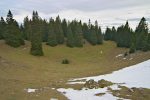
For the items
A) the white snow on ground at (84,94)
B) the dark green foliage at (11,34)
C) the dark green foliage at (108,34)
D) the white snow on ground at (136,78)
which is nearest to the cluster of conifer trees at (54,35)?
the dark green foliage at (11,34)

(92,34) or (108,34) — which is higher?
(92,34)

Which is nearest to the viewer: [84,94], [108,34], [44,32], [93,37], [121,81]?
[84,94]

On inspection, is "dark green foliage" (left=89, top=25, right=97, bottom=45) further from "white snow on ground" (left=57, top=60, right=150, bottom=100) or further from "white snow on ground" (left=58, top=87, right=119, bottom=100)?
"white snow on ground" (left=58, top=87, right=119, bottom=100)

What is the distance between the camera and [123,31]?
3780 inches

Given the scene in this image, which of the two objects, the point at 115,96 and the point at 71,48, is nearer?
the point at 115,96

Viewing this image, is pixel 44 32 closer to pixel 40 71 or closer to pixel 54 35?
pixel 54 35

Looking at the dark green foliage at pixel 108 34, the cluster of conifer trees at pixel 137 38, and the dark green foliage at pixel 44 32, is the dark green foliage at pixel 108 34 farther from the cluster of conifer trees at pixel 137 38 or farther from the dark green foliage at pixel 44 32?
the dark green foliage at pixel 44 32

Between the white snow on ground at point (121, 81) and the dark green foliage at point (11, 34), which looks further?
the dark green foliage at point (11, 34)

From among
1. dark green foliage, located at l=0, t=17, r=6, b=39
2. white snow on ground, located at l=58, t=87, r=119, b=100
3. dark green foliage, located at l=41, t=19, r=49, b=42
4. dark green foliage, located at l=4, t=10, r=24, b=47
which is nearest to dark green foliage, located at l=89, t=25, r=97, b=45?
dark green foliage, located at l=41, t=19, r=49, b=42

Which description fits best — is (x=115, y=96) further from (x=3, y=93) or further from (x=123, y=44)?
(x=123, y=44)

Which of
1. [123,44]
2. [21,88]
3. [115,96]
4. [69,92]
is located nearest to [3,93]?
[21,88]

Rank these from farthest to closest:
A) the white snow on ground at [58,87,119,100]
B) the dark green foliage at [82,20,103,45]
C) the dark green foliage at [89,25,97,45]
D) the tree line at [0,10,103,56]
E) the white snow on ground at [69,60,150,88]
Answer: the dark green foliage at [82,20,103,45] < the dark green foliage at [89,25,97,45] < the tree line at [0,10,103,56] < the white snow on ground at [69,60,150,88] < the white snow on ground at [58,87,119,100]

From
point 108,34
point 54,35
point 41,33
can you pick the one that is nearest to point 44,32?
point 41,33

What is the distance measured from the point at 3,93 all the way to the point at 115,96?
10.8 meters
